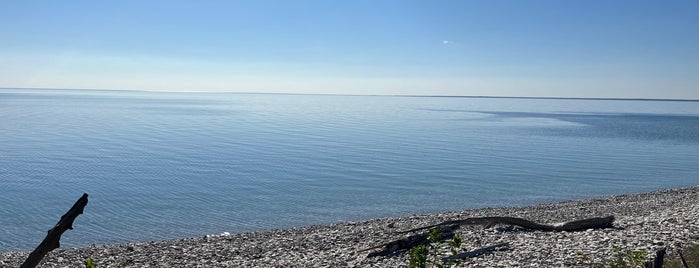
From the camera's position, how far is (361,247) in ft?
61.0

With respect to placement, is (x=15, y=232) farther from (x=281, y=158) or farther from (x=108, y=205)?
(x=281, y=158)

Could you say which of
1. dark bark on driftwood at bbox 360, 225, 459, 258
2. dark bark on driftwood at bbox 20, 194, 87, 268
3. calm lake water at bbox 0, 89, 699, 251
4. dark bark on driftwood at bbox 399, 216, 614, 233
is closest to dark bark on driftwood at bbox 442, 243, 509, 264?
dark bark on driftwood at bbox 360, 225, 459, 258

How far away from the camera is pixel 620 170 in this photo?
164 feet

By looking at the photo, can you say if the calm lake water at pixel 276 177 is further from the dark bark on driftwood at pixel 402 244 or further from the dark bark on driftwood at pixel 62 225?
the dark bark on driftwood at pixel 62 225

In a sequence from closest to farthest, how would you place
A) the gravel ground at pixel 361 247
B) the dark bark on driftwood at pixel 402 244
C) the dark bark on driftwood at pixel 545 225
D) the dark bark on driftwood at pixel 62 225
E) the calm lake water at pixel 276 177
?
the dark bark on driftwood at pixel 62 225 → the gravel ground at pixel 361 247 → the dark bark on driftwood at pixel 402 244 → the dark bark on driftwood at pixel 545 225 → the calm lake water at pixel 276 177

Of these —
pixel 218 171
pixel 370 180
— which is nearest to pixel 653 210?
pixel 370 180

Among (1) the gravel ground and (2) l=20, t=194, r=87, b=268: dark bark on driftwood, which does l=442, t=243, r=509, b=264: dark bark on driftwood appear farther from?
(2) l=20, t=194, r=87, b=268: dark bark on driftwood

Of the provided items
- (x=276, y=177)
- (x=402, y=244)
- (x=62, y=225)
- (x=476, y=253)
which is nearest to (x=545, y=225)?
(x=476, y=253)

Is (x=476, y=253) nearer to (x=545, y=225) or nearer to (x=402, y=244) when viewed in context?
(x=402, y=244)

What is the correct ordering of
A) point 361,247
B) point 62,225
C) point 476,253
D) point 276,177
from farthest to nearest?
point 276,177 < point 361,247 < point 476,253 < point 62,225

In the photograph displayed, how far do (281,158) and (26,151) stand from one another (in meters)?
22.1

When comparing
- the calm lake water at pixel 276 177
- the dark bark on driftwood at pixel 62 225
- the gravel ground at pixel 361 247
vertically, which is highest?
the dark bark on driftwood at pixel 62 225

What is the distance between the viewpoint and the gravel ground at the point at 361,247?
14.8 meters

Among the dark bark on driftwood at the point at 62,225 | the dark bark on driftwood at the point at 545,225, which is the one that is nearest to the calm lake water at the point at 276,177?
the dark bark on driftwood at the point at 545,225
